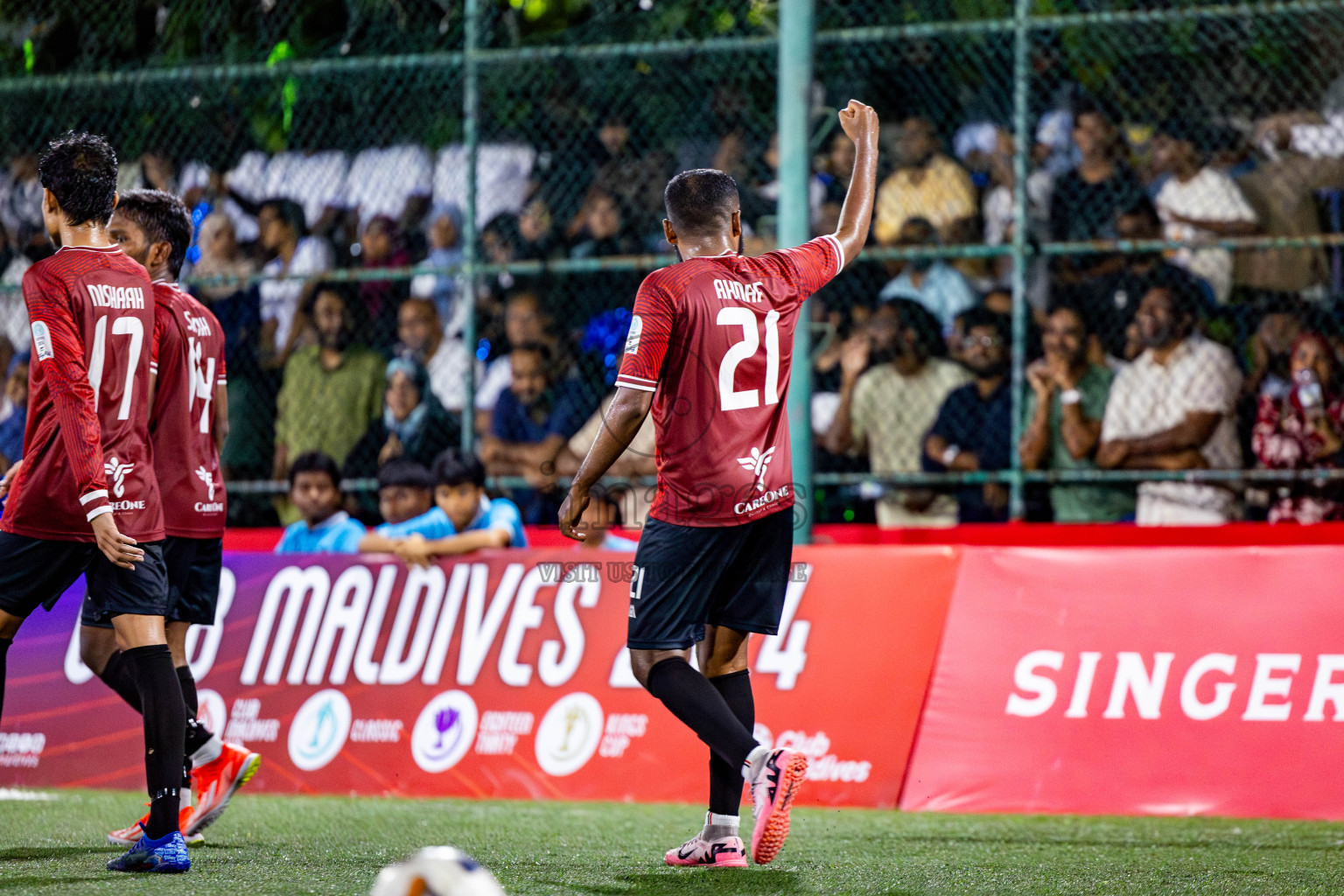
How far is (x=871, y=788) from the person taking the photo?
6.62 meters

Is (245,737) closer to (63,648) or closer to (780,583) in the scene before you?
(63,648)

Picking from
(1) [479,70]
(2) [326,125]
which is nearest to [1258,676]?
(1) [479,70]

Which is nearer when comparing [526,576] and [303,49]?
[526,576]

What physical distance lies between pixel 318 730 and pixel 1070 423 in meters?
3.94

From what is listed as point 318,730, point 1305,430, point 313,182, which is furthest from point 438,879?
point 313,182

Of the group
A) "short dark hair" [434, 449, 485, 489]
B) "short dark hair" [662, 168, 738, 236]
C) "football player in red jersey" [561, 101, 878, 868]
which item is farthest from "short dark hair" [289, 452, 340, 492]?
"short dark hair" [662, 168, 738, 236]

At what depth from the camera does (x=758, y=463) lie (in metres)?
4.88

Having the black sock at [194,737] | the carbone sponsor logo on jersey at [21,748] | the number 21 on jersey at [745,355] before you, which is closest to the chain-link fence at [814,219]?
the carbone sponsor logo on jersey at [21,748]

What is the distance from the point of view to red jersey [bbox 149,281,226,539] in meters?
5.21

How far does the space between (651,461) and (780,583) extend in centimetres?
338

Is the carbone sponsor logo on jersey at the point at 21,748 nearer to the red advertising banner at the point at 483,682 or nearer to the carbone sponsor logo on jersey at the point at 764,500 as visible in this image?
the red advertising banner at the point at 483,682

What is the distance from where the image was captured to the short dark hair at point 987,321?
8695mm

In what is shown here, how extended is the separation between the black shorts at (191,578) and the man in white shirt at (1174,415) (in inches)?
181

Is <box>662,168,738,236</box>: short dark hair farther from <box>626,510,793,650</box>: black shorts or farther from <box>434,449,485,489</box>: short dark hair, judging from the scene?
<box>434,449,485,489</box>: short dark hair
